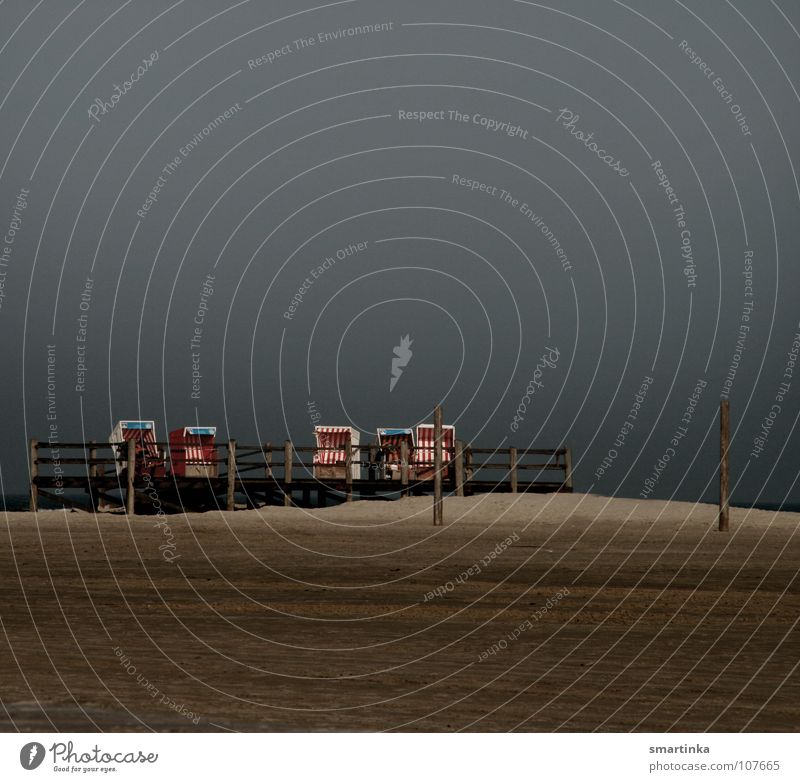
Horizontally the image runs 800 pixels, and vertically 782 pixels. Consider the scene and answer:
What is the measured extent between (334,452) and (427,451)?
9.01 feet

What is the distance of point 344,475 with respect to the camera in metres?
35.6

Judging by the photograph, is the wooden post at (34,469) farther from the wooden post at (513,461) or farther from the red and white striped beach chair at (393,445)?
the wooden post at (513,461)

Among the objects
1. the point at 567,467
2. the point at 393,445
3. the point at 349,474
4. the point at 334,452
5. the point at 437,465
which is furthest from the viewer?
the point at 334,452

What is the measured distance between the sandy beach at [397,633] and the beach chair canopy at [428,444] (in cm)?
1288

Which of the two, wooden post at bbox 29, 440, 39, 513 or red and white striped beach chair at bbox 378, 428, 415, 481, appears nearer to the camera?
wooden post at bbox 29, 440, 39, 513

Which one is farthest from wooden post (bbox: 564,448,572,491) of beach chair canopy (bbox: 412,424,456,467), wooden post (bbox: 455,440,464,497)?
beach chair canopy (bbox: 412,424,456,467)

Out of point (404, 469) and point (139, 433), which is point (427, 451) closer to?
point (404, 469)

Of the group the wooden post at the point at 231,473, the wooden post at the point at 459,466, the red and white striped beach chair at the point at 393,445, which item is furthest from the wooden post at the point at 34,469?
the wooden post at the point at 459,466

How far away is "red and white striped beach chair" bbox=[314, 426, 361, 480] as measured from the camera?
1385 inches

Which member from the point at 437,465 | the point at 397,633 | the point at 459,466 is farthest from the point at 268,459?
the point at 397,633

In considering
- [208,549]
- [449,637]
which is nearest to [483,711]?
[449,637]

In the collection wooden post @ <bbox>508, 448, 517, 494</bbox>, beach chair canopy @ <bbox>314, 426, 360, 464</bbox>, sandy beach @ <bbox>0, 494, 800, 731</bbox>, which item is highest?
beach chair canopy @ <bbox>314, 426, 360, 464</bbox>

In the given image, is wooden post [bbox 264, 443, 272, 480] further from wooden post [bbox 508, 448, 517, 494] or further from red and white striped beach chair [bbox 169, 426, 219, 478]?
wooden post [bbox 508, 448, 517, 494]

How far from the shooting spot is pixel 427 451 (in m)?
36.1
